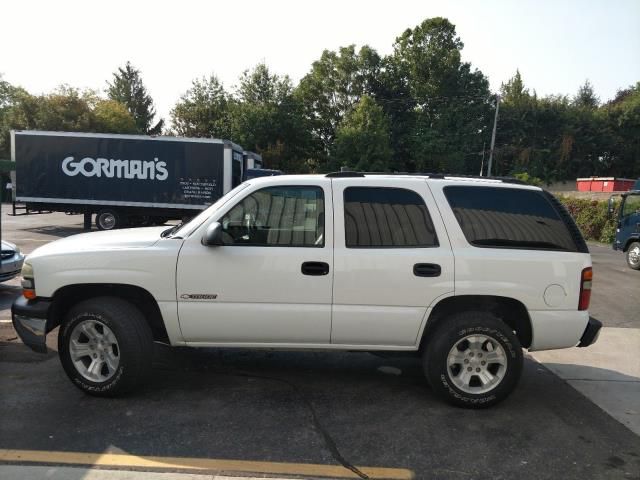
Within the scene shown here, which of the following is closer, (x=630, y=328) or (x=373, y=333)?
(x=373, y=333)

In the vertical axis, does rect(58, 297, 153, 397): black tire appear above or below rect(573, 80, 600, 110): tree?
below

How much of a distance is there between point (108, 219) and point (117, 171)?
1.77 meters

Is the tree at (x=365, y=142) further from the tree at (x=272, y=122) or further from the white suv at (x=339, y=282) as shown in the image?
the white suv at (x=339, y=282)

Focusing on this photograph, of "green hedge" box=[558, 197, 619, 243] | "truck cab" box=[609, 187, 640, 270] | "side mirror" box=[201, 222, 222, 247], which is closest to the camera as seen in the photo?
"side mirror" box=[201, 222, 222, 247]

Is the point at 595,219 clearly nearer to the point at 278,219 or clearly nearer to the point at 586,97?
the point at 278,219

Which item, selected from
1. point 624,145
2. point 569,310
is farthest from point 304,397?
point 624,145

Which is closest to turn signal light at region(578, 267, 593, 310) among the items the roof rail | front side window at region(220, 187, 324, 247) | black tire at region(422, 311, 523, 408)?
black tire at region(422, 311, 523, 408)

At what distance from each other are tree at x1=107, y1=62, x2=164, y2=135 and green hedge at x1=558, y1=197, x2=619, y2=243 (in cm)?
5340

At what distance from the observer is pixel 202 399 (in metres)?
4.13

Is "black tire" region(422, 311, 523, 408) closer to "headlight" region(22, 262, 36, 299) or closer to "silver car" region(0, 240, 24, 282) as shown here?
"headlight" region(22, 262, 36, 299)

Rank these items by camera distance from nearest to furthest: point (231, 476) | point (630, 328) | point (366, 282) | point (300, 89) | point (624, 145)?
1. point (231, 476)
2. point (366, 282)
3. point (630, 328)
4. point (300, 89)
5. point (624, 145)

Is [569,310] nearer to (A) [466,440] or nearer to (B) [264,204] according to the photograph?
(A) [466,440]

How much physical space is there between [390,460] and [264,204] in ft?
7.12

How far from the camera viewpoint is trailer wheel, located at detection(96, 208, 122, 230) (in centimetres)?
1742
